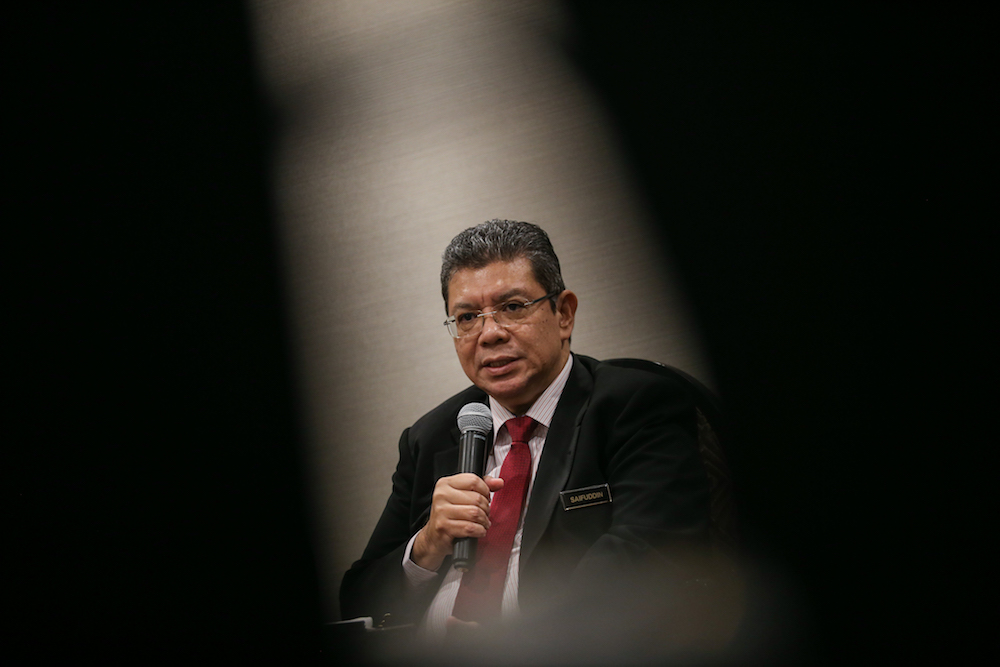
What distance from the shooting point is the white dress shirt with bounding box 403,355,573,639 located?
122 cm

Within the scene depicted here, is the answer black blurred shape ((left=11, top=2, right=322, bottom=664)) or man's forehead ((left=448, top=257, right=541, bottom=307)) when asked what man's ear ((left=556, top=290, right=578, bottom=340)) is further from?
black blurred shape ((left=11, top=2, right=322, bottom=664))

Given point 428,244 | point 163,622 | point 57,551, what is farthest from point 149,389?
point 428,244

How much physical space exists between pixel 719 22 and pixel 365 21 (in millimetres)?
917


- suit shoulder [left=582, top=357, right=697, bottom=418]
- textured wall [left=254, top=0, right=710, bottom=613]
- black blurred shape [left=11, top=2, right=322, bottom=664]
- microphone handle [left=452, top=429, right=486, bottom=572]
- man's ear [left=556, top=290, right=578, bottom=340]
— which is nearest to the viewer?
microphone handle [left=452, top=429, right=486, bottom=572]

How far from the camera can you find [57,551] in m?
1.70

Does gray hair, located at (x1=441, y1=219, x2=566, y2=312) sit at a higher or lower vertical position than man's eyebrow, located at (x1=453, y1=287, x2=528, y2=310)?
higher

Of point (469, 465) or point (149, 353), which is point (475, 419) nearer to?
point (469, 465)

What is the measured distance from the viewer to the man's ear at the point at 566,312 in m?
1.39

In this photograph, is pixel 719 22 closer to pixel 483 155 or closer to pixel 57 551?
pixel 483 155

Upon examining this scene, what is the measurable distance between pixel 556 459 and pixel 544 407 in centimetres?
12

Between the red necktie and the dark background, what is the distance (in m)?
0.45

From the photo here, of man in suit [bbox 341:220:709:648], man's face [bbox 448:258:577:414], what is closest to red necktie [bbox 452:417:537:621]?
man in suit [bbox 341:220:709:648]

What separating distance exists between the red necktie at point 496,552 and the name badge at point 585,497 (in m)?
0.10

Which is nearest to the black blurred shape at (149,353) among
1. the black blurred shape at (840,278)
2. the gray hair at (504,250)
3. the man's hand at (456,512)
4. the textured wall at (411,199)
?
the textured wall at (411,199)
